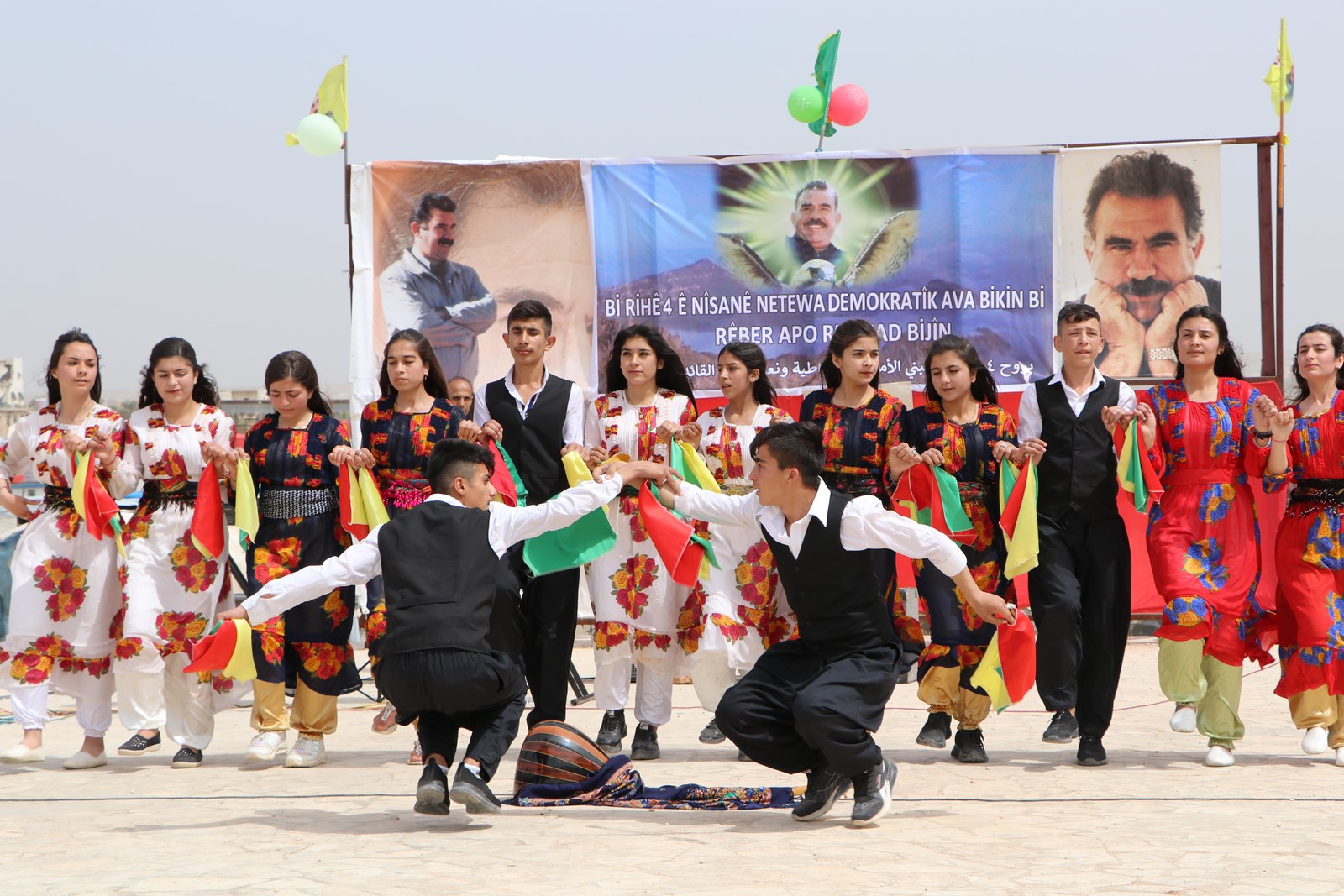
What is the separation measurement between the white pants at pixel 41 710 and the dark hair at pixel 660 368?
269 cm

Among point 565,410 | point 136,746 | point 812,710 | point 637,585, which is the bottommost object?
point 136,746

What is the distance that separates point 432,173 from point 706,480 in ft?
13.7

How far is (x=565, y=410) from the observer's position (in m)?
6.08

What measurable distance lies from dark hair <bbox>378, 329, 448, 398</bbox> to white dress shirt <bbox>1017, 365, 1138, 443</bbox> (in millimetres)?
2557

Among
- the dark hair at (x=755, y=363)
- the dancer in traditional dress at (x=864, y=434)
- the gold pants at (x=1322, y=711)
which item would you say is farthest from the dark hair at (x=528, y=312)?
the gold pants at (x=1322, y=711)

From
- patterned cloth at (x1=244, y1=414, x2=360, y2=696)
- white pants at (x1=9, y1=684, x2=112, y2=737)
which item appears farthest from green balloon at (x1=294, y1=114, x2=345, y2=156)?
white pants at (x1=9, y1=684, x2=112, y2=737)

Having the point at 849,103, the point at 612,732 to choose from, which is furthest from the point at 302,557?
the point at 849,103

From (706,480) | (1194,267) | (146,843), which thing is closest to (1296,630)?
(706,480)

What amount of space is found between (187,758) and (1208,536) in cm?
448

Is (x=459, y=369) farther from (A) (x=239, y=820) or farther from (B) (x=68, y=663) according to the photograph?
(A) (x=239, y=820)

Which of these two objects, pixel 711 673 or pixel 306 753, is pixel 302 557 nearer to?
pixel 306 753

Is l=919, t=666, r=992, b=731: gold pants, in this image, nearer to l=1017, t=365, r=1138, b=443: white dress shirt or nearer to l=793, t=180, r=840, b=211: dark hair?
l=1017, t=365, r=1138, b=443: white dress shirt

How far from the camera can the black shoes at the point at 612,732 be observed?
5.93m

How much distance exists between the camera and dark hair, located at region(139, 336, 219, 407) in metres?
6.09
